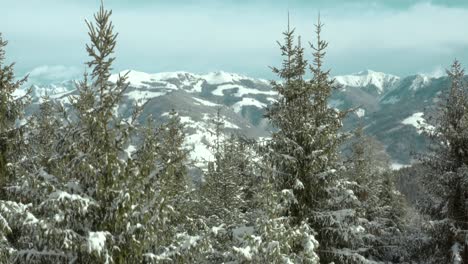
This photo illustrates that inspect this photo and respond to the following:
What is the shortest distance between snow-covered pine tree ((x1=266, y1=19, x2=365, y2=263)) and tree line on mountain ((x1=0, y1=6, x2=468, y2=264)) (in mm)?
44

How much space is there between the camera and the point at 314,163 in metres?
15.8

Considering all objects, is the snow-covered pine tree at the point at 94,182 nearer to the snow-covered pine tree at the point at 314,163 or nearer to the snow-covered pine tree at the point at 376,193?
the snow-covered pine tree at the point at 314,163

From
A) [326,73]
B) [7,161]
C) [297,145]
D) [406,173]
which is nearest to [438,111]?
[326,73]

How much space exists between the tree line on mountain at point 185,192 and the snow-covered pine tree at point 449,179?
5 cm

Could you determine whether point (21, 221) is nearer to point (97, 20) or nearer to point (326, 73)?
point (97, 20)

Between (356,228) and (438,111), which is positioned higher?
(438,111)

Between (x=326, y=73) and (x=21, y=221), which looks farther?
(x=326, y=73)

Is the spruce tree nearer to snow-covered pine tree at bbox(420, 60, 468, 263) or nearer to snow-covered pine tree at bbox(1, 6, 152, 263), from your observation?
snow-covered pine tree at bbox(1, 6, 152, 263)

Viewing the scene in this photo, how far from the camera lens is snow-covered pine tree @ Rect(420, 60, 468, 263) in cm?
1977

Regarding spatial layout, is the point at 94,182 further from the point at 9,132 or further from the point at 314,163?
the point at 314,163

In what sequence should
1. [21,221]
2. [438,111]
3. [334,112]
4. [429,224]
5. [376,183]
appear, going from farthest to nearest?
[376,183] → [438,111] → [429,224] → [334,112] → [21,221]

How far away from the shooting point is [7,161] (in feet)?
48.9

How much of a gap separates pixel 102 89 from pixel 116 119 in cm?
74

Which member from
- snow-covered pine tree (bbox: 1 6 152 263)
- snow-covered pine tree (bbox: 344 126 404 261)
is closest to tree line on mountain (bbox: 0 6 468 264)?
snow-covered pine tree (bbox: 1 6 152 263)
